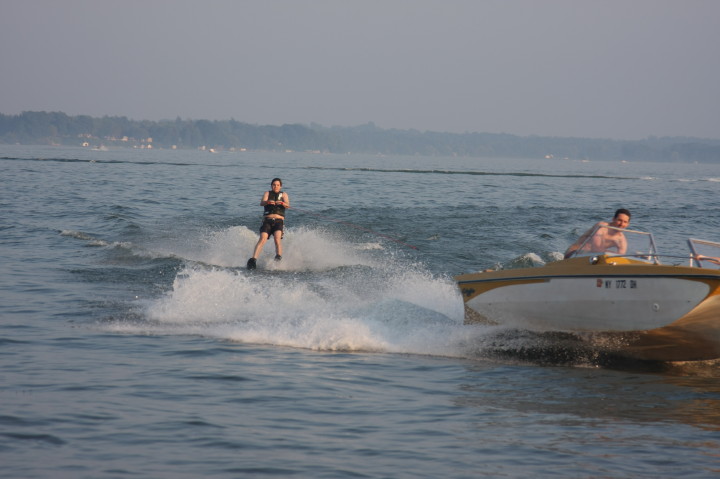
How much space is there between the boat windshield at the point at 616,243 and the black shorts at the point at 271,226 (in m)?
8.98

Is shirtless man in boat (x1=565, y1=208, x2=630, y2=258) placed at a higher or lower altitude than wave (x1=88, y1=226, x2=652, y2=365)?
higher

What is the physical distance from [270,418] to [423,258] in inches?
483

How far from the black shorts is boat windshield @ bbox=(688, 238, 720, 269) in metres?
9.95

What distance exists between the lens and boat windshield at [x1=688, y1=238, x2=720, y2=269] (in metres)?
9.31

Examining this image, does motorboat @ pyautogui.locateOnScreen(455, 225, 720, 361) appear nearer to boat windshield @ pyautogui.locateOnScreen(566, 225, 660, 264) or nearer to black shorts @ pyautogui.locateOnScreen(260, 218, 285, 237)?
boat windshield @ pyautogui.locateOnScreen(566, 225, 660, 264)

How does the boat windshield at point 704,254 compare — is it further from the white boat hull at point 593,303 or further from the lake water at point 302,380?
the lake water at point 302,380

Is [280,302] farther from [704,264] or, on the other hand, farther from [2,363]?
[704,264]

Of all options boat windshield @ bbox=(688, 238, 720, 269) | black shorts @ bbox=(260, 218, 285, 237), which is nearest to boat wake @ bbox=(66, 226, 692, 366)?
black shorts @ bbox=(260, 218, 285, 237)

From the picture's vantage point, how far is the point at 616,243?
32.1 feet

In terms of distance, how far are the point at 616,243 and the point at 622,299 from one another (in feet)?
3.11

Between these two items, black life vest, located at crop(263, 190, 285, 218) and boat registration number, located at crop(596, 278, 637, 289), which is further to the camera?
black life vest, located at crop(263, 190, 285, 218)

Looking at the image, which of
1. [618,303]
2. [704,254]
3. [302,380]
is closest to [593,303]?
[618,303]

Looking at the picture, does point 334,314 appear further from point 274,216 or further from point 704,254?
point 274,216

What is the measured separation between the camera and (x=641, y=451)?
21.9 feet
